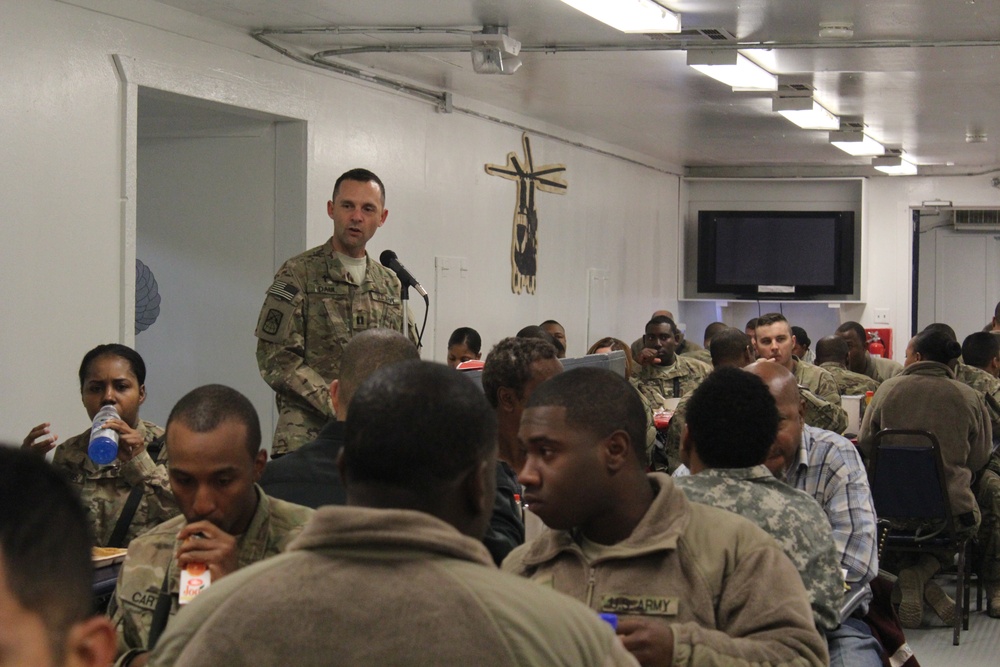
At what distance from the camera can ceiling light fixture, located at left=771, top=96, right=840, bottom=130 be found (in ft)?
26.6

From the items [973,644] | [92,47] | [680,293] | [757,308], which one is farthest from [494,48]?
[757,308]

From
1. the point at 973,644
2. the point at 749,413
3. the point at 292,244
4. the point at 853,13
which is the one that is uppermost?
the point at 853,13

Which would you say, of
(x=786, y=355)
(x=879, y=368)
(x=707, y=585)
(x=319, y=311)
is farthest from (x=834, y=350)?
(x=707, y=585)

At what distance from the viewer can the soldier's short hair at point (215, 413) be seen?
7.81 ft

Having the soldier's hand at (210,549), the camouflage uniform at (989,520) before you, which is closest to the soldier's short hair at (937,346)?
the camouflage uniform at (989,520)

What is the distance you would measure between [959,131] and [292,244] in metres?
6.29

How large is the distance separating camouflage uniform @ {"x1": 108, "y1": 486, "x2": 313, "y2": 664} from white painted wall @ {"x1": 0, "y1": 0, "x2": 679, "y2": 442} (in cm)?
274

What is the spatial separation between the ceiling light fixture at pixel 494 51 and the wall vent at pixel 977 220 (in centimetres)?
940

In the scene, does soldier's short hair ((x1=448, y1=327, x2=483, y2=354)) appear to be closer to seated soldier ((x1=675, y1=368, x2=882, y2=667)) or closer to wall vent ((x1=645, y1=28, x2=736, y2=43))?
wall vent ((x1=645, y1=28, x2=736, y2=43))

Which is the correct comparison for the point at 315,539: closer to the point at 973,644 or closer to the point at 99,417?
the point at 99,417

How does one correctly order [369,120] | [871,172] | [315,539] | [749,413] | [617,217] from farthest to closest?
[871,172], [617,217], [369,120], [749,413], [315,539]

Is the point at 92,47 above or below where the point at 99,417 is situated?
above

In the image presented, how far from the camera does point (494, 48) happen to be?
622cm

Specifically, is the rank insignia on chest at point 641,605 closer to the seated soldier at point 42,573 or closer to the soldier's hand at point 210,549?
the soldier's hand at point 210,549
